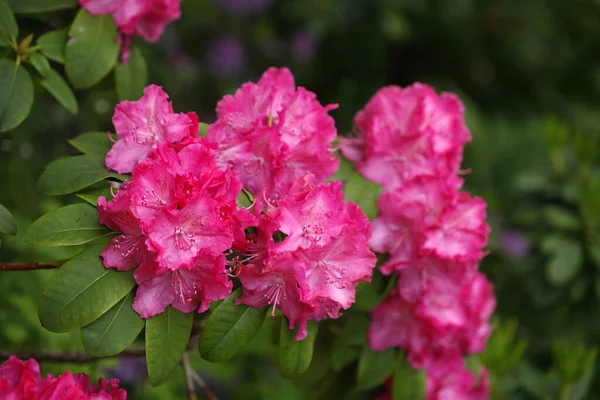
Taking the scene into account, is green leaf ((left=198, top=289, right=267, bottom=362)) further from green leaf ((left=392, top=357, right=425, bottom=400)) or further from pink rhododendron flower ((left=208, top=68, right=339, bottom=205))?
green leaf ((left=392, top=357, right=425, bottom=400))

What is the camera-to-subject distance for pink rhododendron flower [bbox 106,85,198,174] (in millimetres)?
1221

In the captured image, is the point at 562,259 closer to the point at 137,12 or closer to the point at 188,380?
the point at 188,380

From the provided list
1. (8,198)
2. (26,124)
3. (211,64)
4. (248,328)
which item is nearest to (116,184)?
(248,328)

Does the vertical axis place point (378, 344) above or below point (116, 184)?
below

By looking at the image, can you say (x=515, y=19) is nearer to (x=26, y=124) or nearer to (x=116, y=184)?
(x=26, y=124)

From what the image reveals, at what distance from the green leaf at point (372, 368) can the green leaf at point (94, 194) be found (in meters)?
0.68

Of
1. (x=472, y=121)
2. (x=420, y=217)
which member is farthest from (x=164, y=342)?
(x=472, y=121)

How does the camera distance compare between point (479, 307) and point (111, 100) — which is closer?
point (479, 307)

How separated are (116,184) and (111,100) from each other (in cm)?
64

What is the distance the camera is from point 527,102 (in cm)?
459

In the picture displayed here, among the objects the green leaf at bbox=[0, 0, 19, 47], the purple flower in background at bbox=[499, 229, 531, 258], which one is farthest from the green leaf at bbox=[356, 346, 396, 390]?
the purple flower in background at bbox=[499, 229, 531, 258]

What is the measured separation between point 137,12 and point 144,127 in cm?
35

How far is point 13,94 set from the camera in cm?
133

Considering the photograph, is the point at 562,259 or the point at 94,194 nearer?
the point at 94,194
